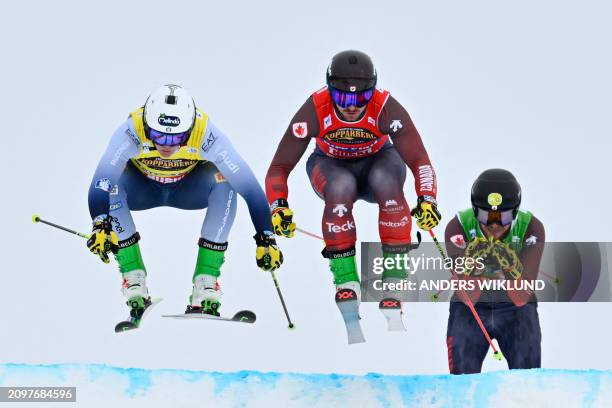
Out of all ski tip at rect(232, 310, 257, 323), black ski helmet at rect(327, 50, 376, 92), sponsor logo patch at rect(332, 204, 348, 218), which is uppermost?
black ski helmet at rect(327, 50, 376, 92)

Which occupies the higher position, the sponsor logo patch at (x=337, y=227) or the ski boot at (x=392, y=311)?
the sponsor logo patch at (x=337, y=227)

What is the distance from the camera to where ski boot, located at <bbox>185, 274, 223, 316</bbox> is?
9234mm

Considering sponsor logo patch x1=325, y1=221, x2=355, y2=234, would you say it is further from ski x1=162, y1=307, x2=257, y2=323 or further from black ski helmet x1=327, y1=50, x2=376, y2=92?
black ski helmet x1=327, y1=50, x2=376, y2=92

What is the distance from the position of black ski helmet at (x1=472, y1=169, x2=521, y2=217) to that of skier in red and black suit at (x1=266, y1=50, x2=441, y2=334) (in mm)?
328

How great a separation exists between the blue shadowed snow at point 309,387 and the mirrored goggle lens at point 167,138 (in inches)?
60.8

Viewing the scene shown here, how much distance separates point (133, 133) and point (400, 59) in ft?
14.4

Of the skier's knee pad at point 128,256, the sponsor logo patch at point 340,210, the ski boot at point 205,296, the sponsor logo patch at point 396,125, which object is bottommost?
the ski boot at point 205,296

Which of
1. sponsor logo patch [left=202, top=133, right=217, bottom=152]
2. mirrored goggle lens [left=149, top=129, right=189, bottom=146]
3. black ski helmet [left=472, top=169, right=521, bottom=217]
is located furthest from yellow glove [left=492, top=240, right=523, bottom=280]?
mirrored goggle lens [left=149, top=129, right=189, bottom=146]

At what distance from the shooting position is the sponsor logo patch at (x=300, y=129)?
928 cm

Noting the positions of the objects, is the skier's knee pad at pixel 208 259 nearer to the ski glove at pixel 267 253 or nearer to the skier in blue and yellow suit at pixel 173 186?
the skier in blue and yellow suit at pixel 173 186

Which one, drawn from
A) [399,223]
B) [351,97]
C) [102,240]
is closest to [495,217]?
[399,223]

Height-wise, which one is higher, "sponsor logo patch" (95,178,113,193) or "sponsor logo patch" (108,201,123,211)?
"sponsor logo patch" (95,178,113,193)

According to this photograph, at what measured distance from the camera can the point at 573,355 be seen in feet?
32.3

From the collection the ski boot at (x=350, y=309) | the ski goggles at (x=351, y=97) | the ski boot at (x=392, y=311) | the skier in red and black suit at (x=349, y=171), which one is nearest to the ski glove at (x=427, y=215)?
the skier in red and black suit at (x=349, y=171)
